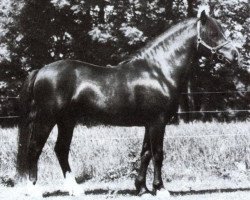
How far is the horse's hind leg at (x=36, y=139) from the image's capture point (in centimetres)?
775

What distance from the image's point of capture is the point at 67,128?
8039 mm

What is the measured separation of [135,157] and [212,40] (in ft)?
10.3

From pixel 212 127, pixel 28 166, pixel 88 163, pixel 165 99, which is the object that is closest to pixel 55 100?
pixel 28 166

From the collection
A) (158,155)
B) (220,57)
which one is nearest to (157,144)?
(158,155)

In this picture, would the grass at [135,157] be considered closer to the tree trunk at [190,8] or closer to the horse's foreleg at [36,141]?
the horse's foreleg at [36,141]

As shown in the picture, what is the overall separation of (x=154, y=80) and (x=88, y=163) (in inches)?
128

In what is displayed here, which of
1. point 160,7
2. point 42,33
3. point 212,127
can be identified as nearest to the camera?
point 212,127

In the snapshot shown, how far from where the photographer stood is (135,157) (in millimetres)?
9789

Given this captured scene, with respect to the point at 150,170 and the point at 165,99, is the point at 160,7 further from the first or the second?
the point at 165,99

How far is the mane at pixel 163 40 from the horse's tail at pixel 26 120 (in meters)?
1.67

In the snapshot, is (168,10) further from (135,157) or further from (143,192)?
(143,192)

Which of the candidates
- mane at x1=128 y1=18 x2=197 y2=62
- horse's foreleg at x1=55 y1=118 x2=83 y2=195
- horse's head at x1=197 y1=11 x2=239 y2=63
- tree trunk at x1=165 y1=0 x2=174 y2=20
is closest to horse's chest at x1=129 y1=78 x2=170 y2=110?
mane at x1=128 y1=18 x2=197 y2=62

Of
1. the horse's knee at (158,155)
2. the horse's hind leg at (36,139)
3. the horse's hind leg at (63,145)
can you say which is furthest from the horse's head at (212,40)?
the horse's hind leg at (36,139)

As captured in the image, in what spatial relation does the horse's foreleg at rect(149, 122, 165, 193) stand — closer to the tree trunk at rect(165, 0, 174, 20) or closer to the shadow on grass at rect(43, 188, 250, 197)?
the shadow on grass at rect(43, 188, 250, 197)
